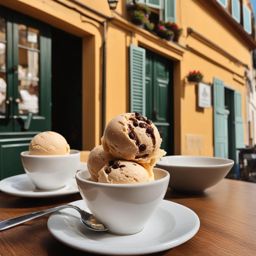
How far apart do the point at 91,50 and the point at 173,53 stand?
1.66 m

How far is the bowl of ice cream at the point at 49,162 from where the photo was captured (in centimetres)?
66

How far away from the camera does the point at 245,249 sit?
0.41 metres

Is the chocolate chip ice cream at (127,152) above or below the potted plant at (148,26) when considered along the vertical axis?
below

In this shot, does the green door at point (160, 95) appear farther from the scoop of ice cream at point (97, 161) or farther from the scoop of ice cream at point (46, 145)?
the scoop of ice cream at point (97, 161)

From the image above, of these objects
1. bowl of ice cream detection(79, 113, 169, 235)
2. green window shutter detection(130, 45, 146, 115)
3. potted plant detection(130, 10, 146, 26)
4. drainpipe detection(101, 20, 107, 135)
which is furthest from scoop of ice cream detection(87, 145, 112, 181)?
potted plant detection(130, 10, 146, 26)

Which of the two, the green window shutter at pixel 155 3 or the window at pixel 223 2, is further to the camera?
the window at pixel 223 2

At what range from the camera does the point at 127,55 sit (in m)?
3.32

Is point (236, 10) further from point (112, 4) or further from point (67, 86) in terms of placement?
point (67, 86)

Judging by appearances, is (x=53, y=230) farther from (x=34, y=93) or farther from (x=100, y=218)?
(x=34, y=93)

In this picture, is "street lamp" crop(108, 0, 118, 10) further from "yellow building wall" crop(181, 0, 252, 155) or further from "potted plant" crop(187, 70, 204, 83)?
"potted plant" crop(187, 70, 204, 83)

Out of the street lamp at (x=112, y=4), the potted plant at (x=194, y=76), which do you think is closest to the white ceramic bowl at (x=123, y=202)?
the street lamp at (x=112, y=4)

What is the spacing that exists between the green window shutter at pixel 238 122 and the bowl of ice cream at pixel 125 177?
257 inches

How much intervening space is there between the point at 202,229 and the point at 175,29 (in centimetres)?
390

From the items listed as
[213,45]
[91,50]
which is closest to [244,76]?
[213,45]
